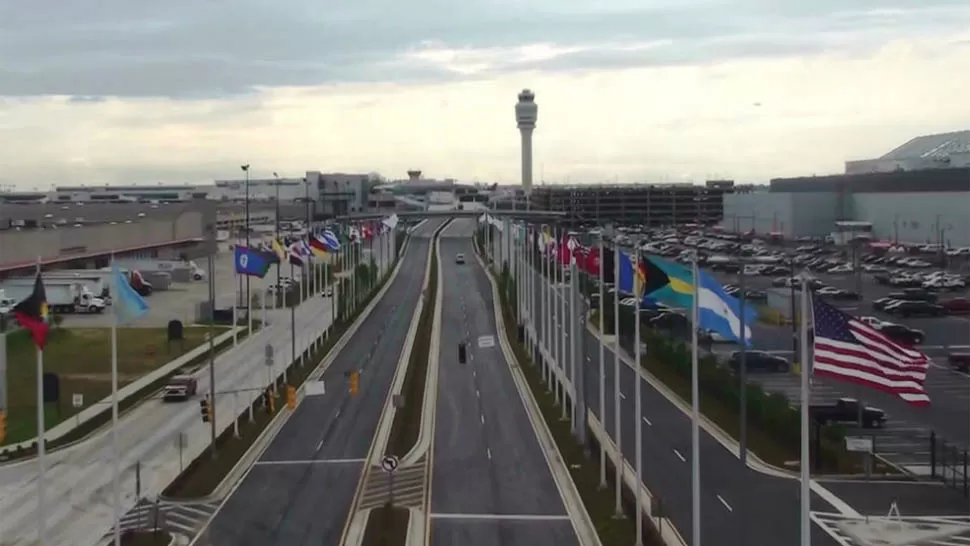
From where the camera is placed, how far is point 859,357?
1681 centimetres

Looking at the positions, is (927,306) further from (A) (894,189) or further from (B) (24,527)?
(B) (24,527)

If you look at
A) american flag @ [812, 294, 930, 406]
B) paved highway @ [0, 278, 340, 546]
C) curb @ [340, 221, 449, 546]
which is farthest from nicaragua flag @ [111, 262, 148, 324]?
american flag @ [812, 294, 930, 406]

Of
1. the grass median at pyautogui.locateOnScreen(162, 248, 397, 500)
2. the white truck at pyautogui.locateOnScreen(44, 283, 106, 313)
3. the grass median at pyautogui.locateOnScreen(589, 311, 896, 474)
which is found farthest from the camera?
the white truck at pyautogui.locateOnScreen(44, 283, 106, 313)

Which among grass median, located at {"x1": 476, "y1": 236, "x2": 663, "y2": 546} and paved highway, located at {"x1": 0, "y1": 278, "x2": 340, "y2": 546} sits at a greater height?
grass median, located at {"x1": 476, "y1": 236, "x2": 663, "y2": 546}

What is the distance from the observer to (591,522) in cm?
2912

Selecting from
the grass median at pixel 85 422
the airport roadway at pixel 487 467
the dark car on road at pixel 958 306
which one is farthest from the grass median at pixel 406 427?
the dark car on road at pixel 958 306

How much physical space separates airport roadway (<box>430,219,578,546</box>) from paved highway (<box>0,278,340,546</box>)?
842 centimetres

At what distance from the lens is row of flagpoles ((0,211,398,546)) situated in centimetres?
2150

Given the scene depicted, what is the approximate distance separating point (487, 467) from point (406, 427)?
6830 mm

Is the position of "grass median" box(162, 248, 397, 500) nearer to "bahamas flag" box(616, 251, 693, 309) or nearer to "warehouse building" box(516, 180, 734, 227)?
"bahamas flag" box(616, 251, 693, 309)

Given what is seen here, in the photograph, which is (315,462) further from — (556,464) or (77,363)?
(77,363)

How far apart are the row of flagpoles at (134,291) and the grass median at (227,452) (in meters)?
2.01

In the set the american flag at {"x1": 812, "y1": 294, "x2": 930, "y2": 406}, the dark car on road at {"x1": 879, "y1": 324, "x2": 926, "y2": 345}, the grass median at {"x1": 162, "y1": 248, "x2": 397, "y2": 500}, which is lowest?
the grass median at {"x1": 162, "y1": 248, "x2": 397, "y2": 500}

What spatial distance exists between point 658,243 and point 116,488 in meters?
78.7
